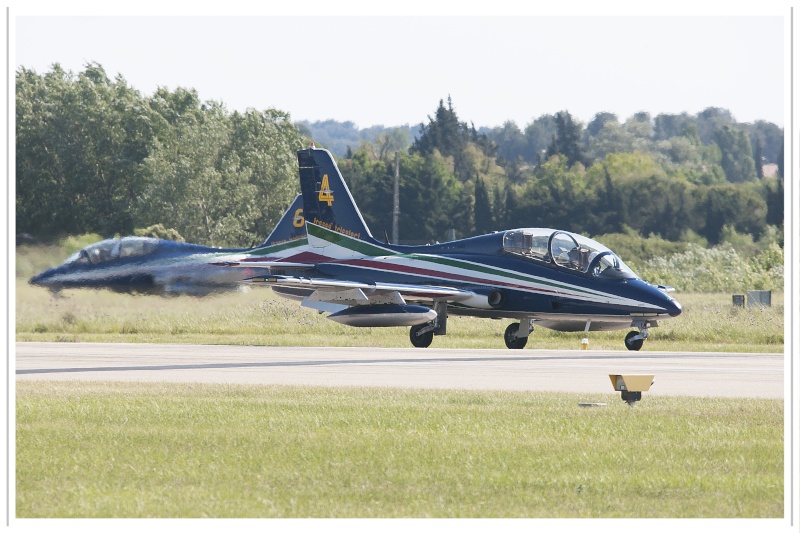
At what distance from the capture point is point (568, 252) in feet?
88.1

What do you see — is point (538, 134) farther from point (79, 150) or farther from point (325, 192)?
point (325, 192)

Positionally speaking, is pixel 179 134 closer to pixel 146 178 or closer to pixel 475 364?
pixel 146 178

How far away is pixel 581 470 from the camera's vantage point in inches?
440

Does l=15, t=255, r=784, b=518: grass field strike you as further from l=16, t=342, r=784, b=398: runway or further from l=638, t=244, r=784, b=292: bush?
l=638, t=244, r=784, b=292: bush

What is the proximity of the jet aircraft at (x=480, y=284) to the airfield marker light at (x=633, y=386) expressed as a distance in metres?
10.3

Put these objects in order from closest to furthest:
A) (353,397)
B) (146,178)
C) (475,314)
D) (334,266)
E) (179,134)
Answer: (353,397) < (475,314) < (334,266) < (146,178) < (179,134)

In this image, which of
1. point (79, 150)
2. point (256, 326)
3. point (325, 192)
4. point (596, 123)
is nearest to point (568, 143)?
point (596, 123)

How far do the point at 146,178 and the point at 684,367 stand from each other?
44521 millimetres

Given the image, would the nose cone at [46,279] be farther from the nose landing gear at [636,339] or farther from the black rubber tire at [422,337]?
the nose landing gear at [636,339]

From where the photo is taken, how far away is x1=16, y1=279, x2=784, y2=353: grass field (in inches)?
1230

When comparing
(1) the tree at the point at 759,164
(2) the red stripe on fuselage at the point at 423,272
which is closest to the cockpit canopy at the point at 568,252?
(2) the red stripe on fuselage at the point at 423,272

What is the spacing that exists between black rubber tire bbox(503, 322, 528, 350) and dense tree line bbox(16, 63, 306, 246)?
1241 inches

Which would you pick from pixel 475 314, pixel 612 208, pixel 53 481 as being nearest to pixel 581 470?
pixel 53 481

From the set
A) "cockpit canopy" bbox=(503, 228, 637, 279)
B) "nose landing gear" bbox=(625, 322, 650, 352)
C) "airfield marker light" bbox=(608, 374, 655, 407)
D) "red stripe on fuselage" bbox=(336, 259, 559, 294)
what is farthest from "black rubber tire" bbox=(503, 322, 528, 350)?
"airfield marker light" bbox=(608, 374, 655, 407)
